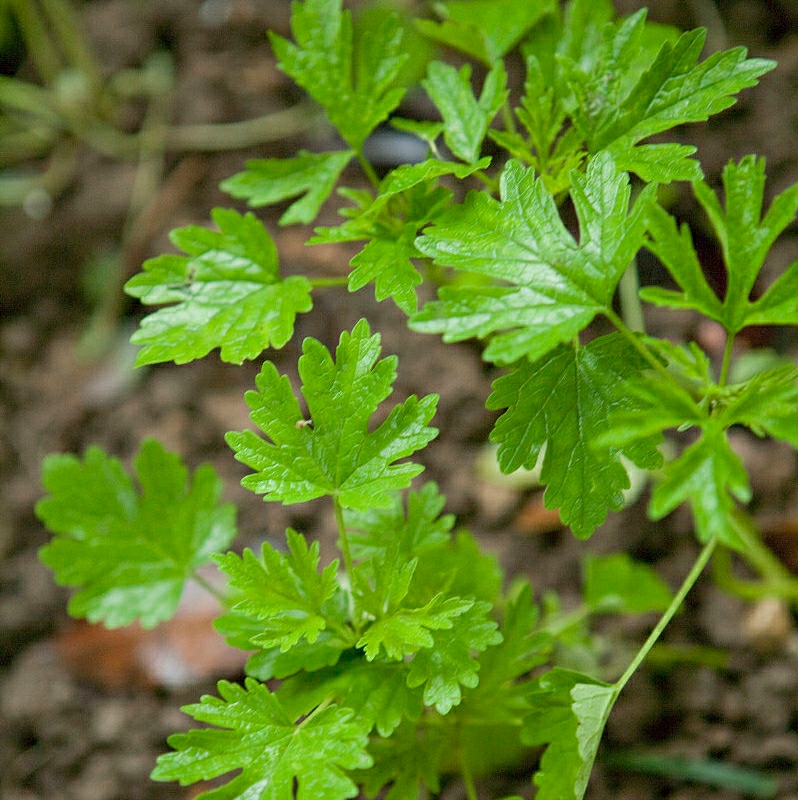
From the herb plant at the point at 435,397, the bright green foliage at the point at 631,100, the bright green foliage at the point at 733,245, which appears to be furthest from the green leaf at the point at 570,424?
the bright green foliage at the point at 631,100

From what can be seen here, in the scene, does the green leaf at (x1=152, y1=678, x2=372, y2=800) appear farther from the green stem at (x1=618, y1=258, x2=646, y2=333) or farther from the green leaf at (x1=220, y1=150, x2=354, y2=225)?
the green stem at (x1=618, y1=258, x2=646, y2=333)

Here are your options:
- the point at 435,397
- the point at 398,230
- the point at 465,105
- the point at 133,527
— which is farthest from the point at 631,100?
the point at 133,527

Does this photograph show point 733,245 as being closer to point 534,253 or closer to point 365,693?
point 534,253

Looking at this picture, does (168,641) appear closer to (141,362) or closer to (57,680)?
(57,680)

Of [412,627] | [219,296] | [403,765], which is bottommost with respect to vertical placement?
[403,765]

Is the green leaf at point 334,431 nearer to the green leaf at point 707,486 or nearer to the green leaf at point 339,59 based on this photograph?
the green leaf at point 707,486

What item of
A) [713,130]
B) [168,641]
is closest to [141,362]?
[168,641]
